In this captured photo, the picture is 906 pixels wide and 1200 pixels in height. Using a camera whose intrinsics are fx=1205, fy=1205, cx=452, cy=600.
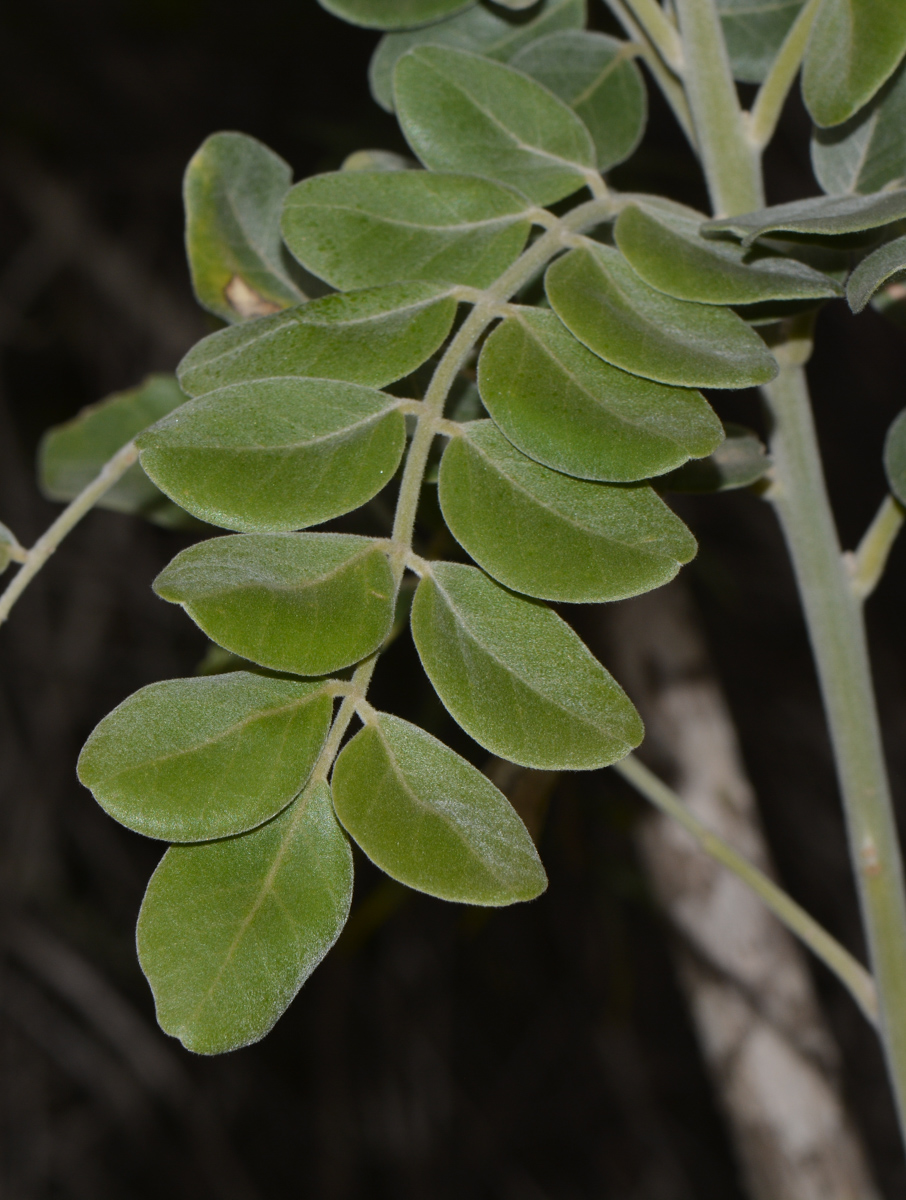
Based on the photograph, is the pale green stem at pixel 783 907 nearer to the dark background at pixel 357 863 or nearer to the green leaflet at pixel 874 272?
the green leaflet at pixel 874 272

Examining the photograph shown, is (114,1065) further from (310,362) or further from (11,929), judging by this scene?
(310,362)

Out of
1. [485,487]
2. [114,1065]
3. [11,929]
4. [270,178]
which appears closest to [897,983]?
[485,487]

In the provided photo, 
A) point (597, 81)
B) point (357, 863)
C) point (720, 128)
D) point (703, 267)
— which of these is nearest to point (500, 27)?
point (597, 81)

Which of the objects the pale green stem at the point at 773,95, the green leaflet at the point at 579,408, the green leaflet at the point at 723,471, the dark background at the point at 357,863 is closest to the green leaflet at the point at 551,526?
the green leaflet at the point at 579,408

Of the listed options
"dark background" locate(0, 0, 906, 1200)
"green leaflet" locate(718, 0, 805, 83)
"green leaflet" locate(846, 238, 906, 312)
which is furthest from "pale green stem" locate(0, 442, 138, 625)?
"dark background" locate(0, 0, 906, 1200)

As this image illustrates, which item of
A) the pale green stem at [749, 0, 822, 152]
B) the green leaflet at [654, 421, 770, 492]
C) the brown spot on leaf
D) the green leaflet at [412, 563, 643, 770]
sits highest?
the brown spot on leaf

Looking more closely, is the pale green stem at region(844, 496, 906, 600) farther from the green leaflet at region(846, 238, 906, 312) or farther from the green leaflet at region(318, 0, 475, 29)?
the green leaflet at region(318, 0, 475, 29)
